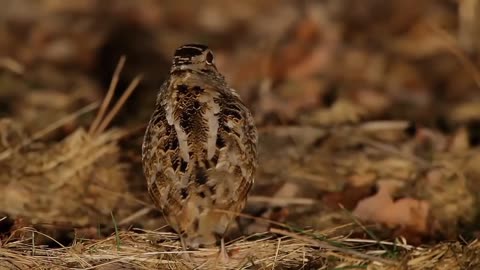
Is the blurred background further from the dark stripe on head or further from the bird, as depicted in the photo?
the dark stripe on head

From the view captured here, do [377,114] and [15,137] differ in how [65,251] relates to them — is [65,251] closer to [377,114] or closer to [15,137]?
[15,137]

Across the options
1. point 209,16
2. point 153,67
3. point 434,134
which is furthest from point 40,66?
point 434,134

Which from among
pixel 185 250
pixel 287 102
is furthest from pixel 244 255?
pixel 287 102

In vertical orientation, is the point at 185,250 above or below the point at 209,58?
below

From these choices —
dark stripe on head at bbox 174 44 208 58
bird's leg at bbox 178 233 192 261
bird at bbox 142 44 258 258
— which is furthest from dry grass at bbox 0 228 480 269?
dark stripe on head at bbox 174 44 208 58

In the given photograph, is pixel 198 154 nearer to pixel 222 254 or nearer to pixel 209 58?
pixel 222 254

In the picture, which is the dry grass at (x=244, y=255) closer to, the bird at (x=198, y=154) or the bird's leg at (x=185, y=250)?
the bird's leg at (x=185, y=250)
